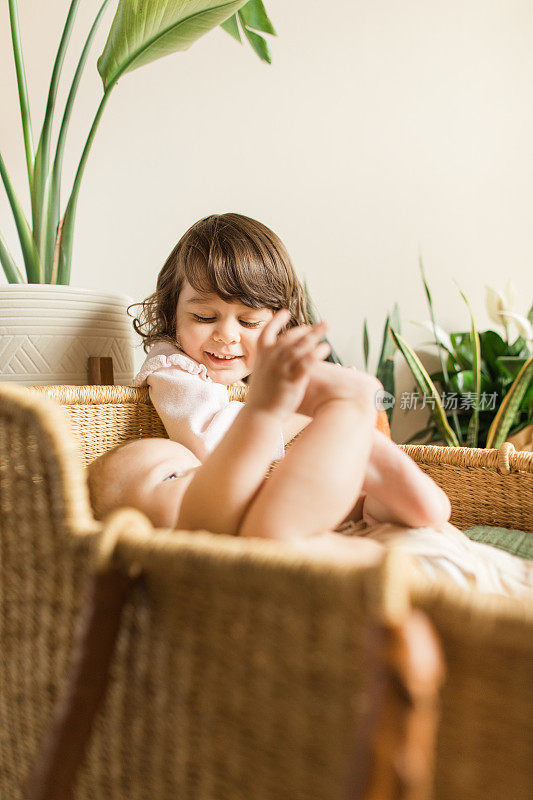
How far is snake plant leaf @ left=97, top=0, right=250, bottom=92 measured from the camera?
3.16ft

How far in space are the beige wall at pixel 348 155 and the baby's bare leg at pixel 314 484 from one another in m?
1.17

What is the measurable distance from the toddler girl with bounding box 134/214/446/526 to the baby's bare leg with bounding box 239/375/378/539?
0.62 ft

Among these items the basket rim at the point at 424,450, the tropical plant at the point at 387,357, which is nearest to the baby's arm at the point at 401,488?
the basket rim at the point at 424,450

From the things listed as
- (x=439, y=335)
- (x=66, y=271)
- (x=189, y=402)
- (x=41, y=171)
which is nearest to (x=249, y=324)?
(x=189, y=402)

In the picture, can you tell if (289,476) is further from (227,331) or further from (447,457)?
(447,457)

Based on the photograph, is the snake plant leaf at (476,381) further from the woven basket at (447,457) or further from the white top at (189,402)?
the white top at (189,402)

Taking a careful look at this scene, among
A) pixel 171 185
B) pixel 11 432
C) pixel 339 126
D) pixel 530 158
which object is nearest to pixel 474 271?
pixel 530 158

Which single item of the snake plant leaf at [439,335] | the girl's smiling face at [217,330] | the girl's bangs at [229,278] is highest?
the girl's bangs at [229,278]

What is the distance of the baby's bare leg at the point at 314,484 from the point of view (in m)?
0.49

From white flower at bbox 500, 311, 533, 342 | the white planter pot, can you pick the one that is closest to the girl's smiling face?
the white planter pot

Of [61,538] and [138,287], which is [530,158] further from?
[61,538]

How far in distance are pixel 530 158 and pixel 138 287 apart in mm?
1270

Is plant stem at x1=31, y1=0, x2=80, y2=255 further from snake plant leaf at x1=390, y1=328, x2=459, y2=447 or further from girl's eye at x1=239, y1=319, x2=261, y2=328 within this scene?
snake plant leaf at x1=390, y1=328, x2=459, y2=447

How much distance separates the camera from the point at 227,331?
0.85 m
